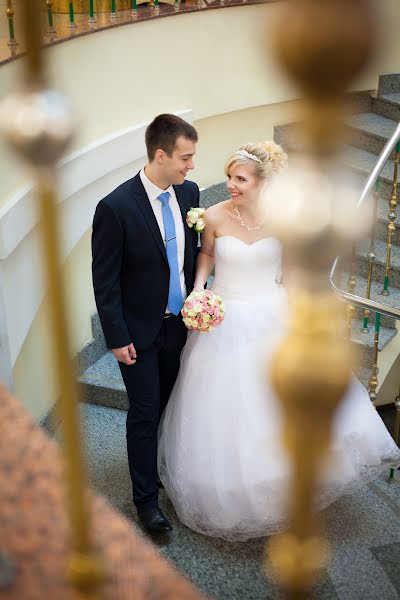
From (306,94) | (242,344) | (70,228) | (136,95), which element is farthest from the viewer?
(136,95)

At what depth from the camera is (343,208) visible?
1.53ft

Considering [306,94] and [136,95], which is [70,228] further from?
[306,94]

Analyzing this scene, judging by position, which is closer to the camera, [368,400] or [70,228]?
[368,400]

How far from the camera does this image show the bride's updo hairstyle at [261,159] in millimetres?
3510

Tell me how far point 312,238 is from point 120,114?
4.36 m

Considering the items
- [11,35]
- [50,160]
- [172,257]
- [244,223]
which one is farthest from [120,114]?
[50,160]

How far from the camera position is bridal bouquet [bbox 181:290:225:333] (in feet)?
10.9

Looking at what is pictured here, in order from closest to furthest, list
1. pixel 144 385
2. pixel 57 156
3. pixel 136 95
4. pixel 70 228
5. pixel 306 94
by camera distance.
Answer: pixel 306 94 → pixel 57 156 → pixel 144 385 → pixel 70 228 → pixel 136 95

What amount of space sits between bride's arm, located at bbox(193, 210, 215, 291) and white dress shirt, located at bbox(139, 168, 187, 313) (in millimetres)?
143

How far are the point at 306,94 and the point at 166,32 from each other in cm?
478

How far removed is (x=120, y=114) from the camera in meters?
4.68

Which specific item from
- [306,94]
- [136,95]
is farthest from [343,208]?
[136,95]

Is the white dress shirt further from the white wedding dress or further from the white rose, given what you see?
the white wedding dress

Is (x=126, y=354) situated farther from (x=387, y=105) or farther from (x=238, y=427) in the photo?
(x=387, y=105)
